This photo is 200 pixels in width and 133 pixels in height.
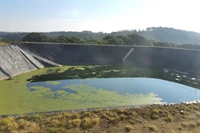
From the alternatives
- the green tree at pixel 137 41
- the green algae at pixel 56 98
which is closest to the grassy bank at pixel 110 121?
the green algae at pixel 56 98

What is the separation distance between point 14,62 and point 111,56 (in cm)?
1992

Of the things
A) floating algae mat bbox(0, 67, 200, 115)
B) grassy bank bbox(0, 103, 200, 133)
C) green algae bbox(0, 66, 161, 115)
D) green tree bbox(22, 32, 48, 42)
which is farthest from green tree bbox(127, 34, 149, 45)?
grassy bank bbox(0, 103, 200, 133)

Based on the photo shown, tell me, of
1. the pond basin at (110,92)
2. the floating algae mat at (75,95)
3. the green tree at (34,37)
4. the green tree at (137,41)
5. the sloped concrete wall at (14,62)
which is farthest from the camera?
the green tree at (137,41)

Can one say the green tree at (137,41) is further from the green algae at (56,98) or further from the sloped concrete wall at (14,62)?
the green algae at (56,98)

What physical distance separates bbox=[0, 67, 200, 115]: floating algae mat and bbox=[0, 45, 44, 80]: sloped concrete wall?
2.13 metres

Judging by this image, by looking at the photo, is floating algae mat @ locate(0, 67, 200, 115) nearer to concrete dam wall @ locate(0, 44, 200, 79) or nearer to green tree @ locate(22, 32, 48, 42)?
concrete dam wall @ locate(0, 44, 200, 79)

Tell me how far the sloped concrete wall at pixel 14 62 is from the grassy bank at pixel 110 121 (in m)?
15.0

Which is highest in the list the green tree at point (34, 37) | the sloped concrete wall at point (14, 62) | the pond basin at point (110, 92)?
the green tree at point (34, 37)

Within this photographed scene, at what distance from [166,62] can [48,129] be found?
35901 millimetres

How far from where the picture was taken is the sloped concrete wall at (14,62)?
25.1 meters

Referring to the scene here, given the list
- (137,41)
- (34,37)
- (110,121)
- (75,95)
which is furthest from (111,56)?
(110,121)

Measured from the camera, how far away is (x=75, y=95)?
17844mm

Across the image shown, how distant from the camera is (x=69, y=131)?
374 inches

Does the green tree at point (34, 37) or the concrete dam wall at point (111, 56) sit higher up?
the green tree at point (34, 37)
